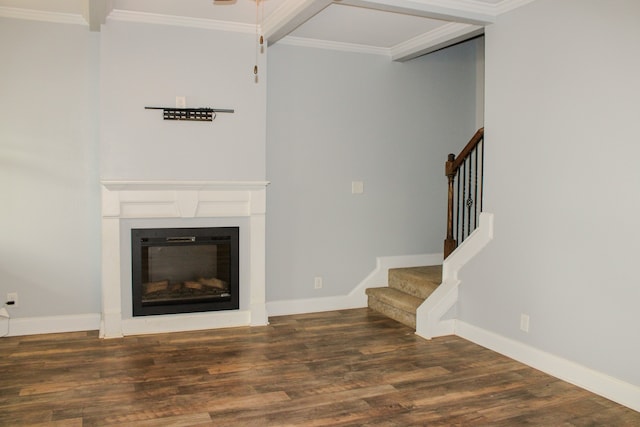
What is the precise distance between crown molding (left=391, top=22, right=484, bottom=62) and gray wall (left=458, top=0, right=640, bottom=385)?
347 millimetres

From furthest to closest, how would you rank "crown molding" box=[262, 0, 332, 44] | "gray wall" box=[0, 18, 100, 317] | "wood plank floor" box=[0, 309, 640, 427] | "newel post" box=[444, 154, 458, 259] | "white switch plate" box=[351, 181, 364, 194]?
"white switch plate" box=[351, 181, 364, 194] < "newel post" box=[444, 154, 458, 259] < "gray wall" box=[0, 18, 100, 317] < "crown molding" box=[262, 0, 332, 44] < "wood plank floor" box=[0, 309, 640, 427]

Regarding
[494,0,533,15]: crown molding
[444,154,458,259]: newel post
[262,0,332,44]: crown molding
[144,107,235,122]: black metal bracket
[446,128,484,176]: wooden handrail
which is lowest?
[444,154,458,259]: newel post

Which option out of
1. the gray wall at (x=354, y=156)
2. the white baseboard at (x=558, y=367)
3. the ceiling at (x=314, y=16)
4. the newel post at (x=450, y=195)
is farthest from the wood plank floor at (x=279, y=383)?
the ceiling at (x=314, y=16)

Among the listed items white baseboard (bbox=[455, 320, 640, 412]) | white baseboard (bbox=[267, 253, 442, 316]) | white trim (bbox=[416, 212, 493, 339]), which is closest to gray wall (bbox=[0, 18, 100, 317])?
white baseboard (bbox=[267, 253, 442, 316])

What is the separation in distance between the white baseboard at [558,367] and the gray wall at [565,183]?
50 mm

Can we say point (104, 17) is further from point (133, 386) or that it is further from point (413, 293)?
point (413, 293)

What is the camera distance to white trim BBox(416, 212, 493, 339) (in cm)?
475

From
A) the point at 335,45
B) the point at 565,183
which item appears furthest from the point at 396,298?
the point at 335,45

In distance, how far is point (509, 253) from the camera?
4316 mm

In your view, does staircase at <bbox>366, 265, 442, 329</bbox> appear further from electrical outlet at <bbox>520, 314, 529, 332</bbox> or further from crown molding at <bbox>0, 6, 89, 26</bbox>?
crown molding at <bbox>0, 6, 89, 26</bbox>

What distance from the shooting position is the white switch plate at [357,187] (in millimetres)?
5753

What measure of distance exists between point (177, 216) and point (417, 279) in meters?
2.29

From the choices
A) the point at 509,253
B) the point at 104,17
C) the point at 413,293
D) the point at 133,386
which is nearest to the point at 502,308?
the point at 509,253

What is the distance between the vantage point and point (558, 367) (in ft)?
12.7
